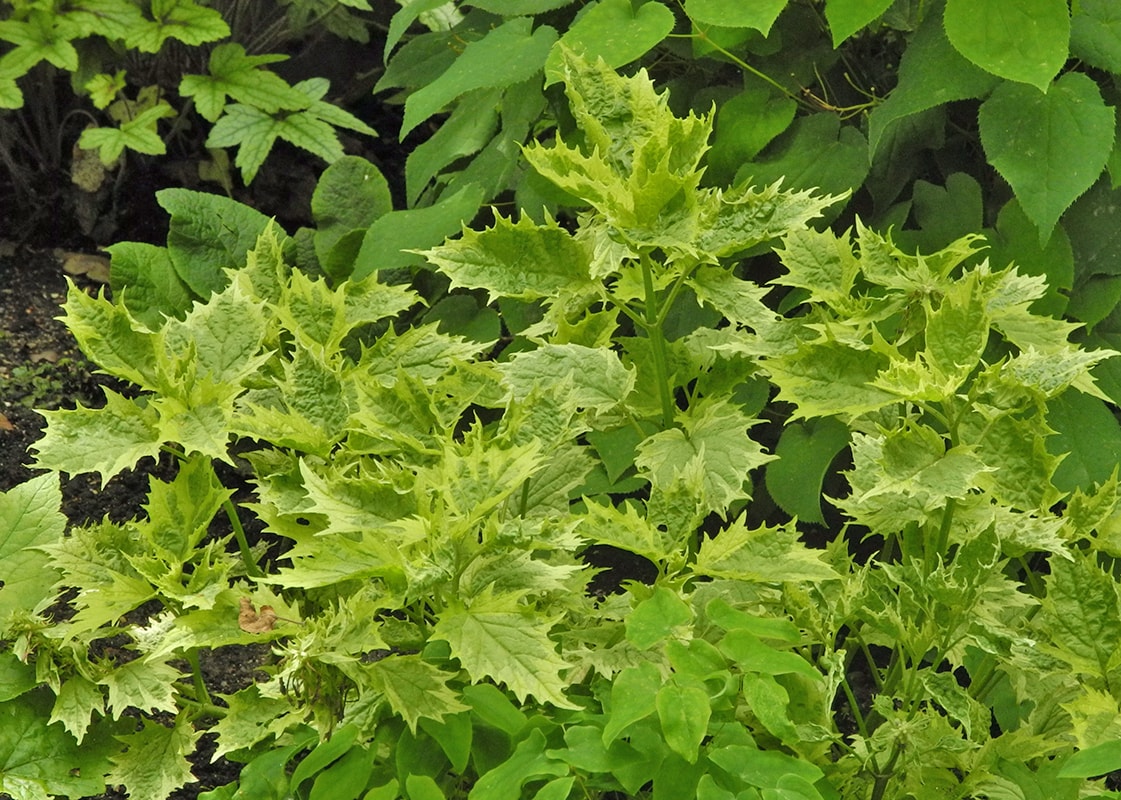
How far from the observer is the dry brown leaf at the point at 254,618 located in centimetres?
134

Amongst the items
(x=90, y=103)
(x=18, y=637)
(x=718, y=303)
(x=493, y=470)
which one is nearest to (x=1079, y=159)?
(x=718, y=303)

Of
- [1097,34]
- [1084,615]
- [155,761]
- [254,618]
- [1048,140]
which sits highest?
[1097,34]

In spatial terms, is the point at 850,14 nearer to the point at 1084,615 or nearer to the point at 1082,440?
the point at 1082,440

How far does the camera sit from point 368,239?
2268 mm

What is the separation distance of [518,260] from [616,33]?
2.07ft

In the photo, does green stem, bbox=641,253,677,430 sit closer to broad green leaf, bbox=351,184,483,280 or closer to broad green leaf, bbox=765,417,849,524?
broad green leaf, bbox=765,417,849,524

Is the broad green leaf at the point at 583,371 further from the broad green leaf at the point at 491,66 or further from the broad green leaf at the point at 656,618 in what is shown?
the broad green leaf at the point at 491,66

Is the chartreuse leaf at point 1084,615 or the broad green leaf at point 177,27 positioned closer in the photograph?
the chartreuse leaf at point 1084,615

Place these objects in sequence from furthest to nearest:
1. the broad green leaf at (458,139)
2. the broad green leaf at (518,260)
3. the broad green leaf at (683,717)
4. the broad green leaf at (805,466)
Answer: the broad green leaf at (458,139) → the broad green leaf at (805,466) → the broad green leaf at (518,260) → the broad green leaf at (683,717)

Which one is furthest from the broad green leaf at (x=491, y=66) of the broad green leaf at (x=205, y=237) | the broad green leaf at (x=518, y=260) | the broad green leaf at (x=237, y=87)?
the broad green leaf at (x=237, y=87)

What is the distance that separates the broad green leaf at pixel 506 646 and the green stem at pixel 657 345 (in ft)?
1.20

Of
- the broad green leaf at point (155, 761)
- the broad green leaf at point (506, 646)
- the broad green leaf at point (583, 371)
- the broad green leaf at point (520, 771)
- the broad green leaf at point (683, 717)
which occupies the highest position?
the broad green leaf at point (583, 371)

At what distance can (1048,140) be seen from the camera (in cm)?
184

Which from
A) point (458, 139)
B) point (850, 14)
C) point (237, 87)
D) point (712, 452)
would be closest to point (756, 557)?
point (712, 452)
